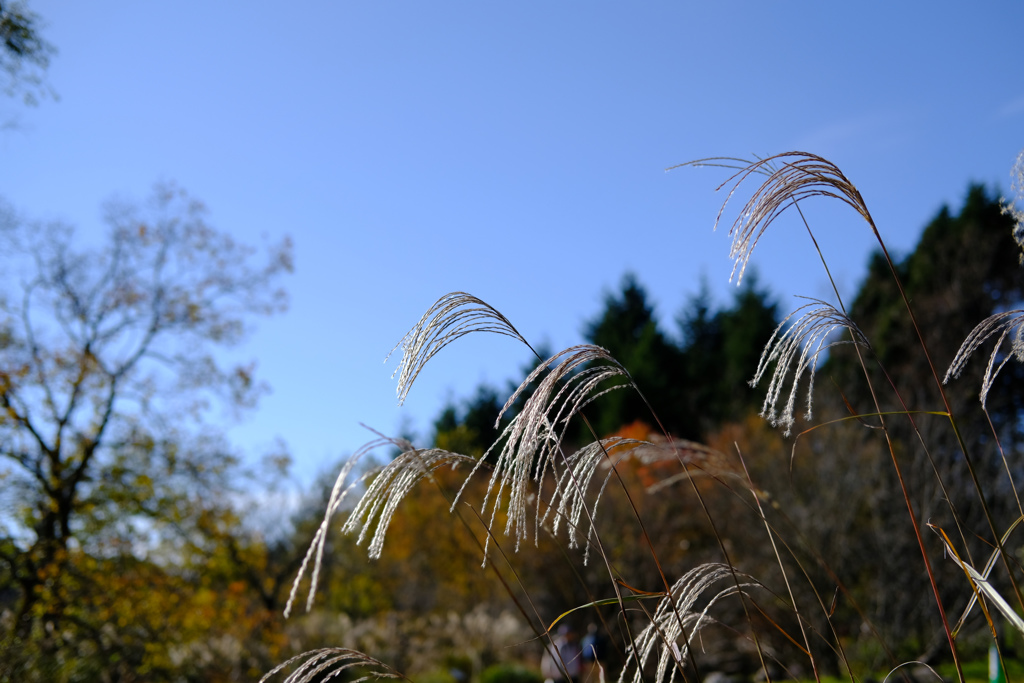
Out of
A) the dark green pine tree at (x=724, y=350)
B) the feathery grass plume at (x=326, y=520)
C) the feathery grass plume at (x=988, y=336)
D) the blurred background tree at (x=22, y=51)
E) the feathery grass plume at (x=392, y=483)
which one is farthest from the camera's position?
the dark green pine tree at (x=724, y=350)

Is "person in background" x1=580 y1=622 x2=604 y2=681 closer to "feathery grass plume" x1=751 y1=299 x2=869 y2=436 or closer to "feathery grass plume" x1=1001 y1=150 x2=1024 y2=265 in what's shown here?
"feathery grass plume" x1=751 y1=299 x2=869 y2=436

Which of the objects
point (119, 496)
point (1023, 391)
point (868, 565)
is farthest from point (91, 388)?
point (1023, 391)

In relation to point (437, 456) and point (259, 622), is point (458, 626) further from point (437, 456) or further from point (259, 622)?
point (437, 456)

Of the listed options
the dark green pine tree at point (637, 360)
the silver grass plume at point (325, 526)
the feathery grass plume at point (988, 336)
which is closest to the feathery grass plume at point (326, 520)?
the silver grass plume at point (325, 526)

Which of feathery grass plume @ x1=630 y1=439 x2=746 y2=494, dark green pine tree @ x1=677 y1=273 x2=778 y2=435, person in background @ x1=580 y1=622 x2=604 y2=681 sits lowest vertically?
person in background @ x1=580 y1=622 x2=604 y2=681

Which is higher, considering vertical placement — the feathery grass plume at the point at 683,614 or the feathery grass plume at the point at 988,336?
the feathery grass plume at the point at 988,336

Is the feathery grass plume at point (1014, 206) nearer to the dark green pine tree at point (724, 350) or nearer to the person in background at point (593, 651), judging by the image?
the person in background at point (593, 651)

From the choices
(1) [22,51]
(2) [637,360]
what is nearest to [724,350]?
(2) [637,360]

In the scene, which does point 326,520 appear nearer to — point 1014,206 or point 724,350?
point 1014,206

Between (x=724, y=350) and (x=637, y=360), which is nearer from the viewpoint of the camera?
(x=637, y=360)

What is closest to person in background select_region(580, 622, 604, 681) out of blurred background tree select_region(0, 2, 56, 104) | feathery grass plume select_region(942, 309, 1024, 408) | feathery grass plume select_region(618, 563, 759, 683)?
feathery grass plume select_region(618, 563, 759, 683)

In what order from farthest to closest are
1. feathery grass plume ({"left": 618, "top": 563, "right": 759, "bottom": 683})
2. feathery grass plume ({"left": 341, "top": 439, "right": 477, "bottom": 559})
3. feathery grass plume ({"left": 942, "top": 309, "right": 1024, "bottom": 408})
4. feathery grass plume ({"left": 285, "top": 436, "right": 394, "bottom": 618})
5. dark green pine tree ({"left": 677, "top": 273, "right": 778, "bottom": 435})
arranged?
dark green pine tree ({"left": 677, "top": 273, "right": 778, "bottom": 435}) < feathery grass plume ({"left": 942, "top": 309, "right": 1024, "bottom": 408}) < feathery grass plume ({"left": 618, "top": 563, "right": 759, "bottom": 683}) < feathery grass plume ({"left": 341, "top": 439, "right": 477, "bottom": 559}) < feathery grass plume ({"left": 285, "top": 436, "right": 394, "bottom": 618})

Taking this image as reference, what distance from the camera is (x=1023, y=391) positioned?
1745 centimetres

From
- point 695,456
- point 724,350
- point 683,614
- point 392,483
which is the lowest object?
point 683,614
